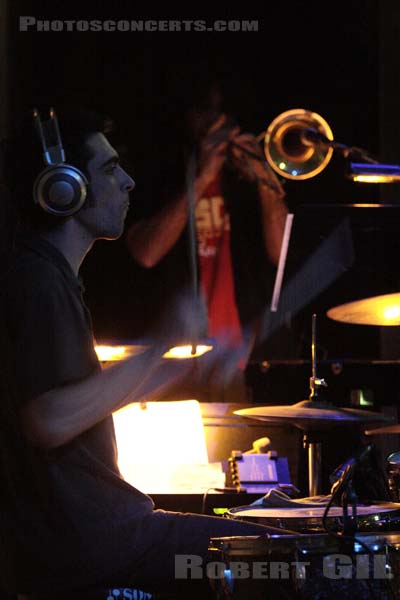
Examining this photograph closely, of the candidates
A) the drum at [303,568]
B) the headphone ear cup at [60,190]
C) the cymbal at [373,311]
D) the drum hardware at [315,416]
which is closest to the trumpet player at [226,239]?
the cymbal at [373,311]

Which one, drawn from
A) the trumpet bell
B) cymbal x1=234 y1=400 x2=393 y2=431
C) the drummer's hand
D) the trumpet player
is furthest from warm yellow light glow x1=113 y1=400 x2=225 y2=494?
the drummer's hand

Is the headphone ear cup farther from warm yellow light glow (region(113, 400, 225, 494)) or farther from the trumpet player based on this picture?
the trumpet player

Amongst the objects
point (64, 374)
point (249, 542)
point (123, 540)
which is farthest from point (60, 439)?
point (249, 542)

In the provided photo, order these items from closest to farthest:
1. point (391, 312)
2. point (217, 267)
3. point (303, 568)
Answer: point (303, 568)
point (391, 312)
point (217, 267)

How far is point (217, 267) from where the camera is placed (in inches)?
212

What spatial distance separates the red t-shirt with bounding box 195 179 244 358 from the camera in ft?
17.4

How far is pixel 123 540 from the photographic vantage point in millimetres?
1659

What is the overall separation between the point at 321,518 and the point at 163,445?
37.2 inches

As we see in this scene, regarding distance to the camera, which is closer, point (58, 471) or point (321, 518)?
point (58, 471)

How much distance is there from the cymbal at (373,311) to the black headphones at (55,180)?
1.15 m

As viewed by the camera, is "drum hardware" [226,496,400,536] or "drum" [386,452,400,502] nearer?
"drum hardware" [226,496,400,536]

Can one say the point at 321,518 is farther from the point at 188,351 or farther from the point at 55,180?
the point at 55,180

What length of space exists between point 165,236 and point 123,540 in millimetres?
3877

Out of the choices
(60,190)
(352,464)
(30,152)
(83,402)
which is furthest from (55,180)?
(352,464)
